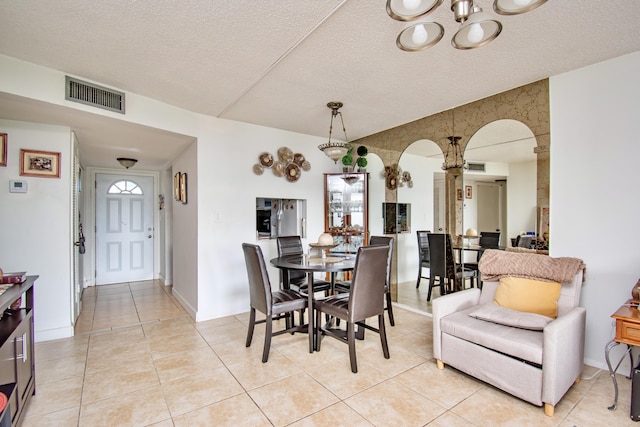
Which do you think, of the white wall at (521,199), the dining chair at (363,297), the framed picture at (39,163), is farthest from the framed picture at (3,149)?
the white wall at (521,199)

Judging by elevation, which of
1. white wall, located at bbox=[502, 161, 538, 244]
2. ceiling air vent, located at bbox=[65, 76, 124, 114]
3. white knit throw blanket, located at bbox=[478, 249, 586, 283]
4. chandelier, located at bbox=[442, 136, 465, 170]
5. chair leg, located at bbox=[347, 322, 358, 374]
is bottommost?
chair leg, located at bbox=[347, 322, 358, 374]

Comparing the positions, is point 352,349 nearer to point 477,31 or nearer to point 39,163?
point 477,31

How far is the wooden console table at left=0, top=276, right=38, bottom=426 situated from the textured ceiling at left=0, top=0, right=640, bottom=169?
1.64 m

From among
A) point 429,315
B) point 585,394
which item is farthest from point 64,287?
point 585,394

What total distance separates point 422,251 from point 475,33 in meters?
2.95

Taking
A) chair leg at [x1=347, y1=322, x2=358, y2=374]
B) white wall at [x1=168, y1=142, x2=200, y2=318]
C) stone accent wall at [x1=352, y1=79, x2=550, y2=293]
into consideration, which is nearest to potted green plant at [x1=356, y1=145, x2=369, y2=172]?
stone accent wall at [x1=352, y1=79, x2=550, y2=293]

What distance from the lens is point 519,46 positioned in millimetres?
2250

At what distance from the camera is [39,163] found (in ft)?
10.3

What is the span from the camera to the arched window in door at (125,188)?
19.3ft

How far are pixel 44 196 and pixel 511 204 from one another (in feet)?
15.4

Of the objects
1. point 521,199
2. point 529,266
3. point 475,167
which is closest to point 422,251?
point 475,167

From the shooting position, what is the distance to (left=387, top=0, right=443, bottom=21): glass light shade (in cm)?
139

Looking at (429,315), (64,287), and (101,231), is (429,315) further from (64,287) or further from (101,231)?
(101,231)

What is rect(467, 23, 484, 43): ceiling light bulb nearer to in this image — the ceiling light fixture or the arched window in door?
the ceiling light fixture
